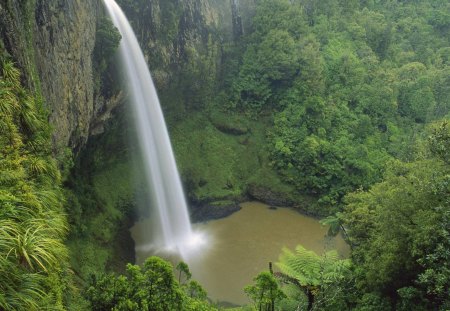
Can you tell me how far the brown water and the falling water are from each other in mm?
1132

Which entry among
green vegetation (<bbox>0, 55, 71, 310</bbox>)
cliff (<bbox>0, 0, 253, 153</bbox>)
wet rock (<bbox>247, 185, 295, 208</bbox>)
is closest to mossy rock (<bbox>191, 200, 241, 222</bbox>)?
wet rock (<bbox>247, 185, 295, 208</bbox>)

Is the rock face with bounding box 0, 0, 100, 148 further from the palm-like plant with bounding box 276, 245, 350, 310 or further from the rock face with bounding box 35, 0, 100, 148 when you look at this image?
the palm-like plant with bounding box 276, 245, 350, 310

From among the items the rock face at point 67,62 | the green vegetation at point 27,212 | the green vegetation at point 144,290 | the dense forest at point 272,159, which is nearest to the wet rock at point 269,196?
the dense forest at point 272,159

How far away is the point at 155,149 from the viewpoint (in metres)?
22.3

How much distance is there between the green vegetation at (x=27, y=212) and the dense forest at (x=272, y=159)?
31 millimetres

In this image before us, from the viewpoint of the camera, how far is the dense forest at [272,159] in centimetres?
824

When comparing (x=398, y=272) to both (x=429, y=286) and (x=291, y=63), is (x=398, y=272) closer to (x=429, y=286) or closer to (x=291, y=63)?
(x=429, y=286)

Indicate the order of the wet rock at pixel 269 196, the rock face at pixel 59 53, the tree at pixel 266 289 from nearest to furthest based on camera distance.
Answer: the tree at pixel 266 289 < the rock face at pixel 59 53 < the wet rock at pixel 269 196

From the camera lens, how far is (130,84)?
20719 mm

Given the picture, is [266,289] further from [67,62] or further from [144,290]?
[67,62]

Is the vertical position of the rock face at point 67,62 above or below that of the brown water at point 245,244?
above

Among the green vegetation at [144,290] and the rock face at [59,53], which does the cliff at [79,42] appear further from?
the green vegetation at [144,290]

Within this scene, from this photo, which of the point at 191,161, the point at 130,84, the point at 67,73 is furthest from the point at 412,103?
the point at 67,73

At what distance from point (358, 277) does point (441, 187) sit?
364 centimetres
